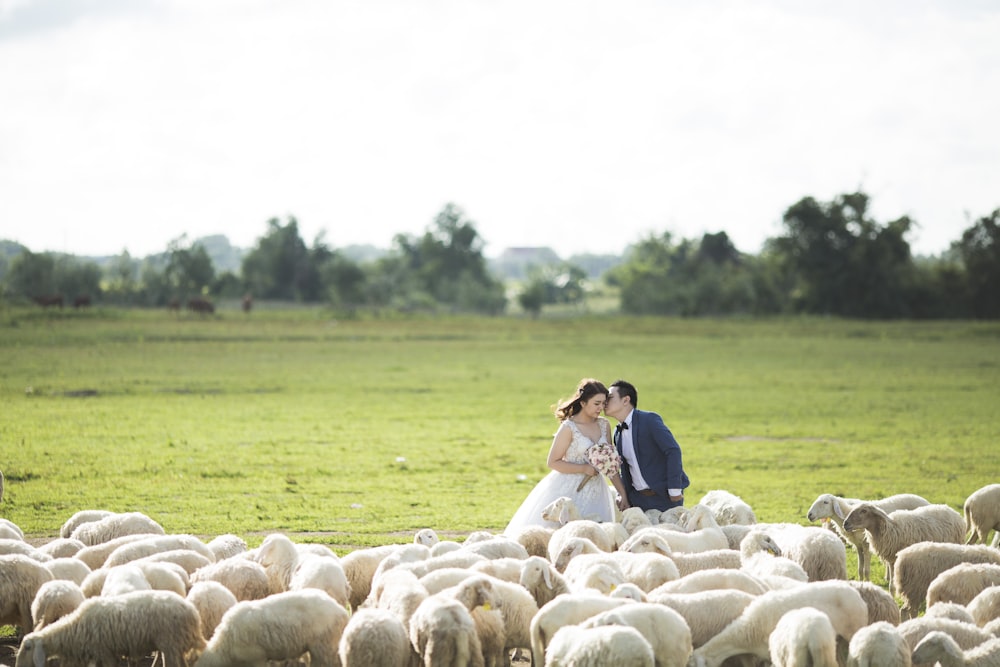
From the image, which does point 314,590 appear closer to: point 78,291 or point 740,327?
point 740,327

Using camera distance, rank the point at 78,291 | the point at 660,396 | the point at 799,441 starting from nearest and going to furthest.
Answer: the point at 799,441
the point at 660,396
the point at 78,291

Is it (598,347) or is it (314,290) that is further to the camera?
→ (314,290)

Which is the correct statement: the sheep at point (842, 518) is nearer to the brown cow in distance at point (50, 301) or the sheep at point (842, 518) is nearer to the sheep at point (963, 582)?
the sheep at point (963, 582)

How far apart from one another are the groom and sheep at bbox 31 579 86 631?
5535 mm

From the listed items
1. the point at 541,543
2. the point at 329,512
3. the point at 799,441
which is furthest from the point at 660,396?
the point at 541,543

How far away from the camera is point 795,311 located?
79375 mm

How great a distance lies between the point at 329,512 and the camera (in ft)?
48.9

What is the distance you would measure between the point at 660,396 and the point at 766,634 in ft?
77.2

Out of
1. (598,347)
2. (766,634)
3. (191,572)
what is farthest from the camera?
(598,347)

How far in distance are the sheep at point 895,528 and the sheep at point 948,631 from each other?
3304 millimetres

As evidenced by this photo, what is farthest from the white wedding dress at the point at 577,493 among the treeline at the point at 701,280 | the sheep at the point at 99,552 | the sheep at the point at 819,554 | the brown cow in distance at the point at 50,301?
the treeline at the point at 701,280

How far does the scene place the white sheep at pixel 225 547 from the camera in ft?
32.6

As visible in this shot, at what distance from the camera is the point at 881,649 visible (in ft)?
22.2

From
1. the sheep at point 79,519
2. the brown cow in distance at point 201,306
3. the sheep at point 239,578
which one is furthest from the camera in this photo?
the brown cow in distance at point 201,306
